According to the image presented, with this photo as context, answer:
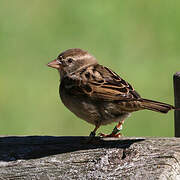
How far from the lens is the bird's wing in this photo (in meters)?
4.76

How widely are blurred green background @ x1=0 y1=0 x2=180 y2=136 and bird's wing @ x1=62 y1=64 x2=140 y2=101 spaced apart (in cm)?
283

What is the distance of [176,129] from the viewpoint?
3.91 metres

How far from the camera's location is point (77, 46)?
9758 millimetres

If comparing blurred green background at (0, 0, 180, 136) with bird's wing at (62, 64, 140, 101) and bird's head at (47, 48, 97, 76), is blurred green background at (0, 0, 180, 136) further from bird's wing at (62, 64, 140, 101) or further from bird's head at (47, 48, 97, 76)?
bird's wing at (62, 64, 140, 101)

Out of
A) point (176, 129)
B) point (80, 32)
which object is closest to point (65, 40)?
point (80, 32)

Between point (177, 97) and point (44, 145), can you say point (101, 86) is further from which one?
point (44, 145)

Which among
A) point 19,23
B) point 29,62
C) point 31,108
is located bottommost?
point 31,108

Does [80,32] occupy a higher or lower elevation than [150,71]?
higher

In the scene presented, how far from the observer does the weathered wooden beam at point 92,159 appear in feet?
9.55

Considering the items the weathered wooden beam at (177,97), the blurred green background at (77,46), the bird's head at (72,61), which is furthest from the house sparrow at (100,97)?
the blurred green background at (77,46)

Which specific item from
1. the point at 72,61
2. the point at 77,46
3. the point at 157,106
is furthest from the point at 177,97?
the point at 77,46

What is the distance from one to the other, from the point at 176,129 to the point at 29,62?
607 cm

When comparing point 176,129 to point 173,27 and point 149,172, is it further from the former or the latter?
point 173,27

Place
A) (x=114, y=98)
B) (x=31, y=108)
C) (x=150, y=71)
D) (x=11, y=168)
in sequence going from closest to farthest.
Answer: (x=11, y=168) → (x=114, y=98) → (x=31, y=108) → (x=150, y=71)
